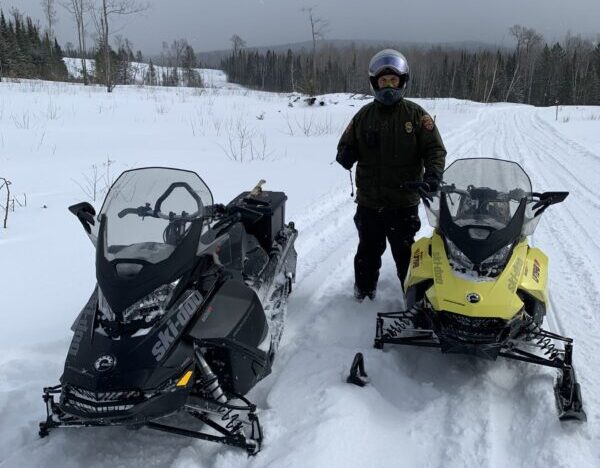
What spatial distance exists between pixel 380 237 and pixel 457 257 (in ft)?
3.76

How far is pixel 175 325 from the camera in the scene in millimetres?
2301

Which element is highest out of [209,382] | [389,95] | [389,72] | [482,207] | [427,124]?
[389,72]

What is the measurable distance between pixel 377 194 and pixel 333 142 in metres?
9.28

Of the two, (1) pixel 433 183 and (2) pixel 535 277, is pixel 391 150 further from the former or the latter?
(2) pixel 535 277

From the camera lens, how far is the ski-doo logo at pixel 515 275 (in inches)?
113

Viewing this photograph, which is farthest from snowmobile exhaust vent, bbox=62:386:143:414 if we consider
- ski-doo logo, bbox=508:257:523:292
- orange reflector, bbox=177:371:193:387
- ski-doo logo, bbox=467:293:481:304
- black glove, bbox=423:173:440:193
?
black glove, bbox=423:173:440:193

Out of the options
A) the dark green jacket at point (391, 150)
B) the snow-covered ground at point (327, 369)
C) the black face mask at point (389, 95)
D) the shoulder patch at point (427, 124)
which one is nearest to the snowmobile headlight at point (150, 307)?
the snow-covered ground at point (327, 369)

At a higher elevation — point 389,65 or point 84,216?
point 389,65

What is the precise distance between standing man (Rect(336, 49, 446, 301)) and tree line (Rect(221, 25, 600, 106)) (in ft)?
178

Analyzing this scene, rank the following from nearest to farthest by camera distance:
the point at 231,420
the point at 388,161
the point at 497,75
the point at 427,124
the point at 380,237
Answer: the point at 231,420 < the point at 427,124 < the point at 388,161 < the point at 380,237 < the point at 497,75

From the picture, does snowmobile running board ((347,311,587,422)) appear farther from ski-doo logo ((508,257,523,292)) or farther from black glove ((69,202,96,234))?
black glove ((69,202,96,234))

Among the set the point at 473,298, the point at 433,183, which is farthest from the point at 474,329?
the point at 433,183

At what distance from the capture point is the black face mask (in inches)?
145

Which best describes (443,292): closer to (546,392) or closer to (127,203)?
(546,392)
